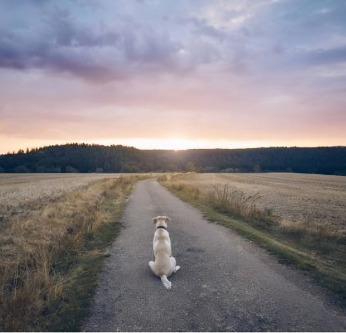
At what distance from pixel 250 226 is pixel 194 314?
9.64m

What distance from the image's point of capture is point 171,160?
178375 mm

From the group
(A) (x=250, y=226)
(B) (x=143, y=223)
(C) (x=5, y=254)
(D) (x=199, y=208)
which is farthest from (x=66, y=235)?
(D) (x=199, y=208)

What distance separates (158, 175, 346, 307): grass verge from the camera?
27.2ft

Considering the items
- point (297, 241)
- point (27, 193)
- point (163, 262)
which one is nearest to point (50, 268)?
point (163, 262)

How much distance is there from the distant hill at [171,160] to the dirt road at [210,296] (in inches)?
4996

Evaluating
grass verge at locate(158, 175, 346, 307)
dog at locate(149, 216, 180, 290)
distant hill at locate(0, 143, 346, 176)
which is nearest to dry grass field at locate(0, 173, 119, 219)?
dog at locate(149, 216, 180, 290)

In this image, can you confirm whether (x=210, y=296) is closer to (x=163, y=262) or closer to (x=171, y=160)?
(x=163, y=262)

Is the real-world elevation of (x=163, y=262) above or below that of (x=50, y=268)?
above

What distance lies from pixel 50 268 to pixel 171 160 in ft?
557

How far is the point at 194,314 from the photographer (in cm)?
603

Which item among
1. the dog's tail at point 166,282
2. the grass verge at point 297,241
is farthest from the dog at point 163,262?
the grass verge at point 297,241

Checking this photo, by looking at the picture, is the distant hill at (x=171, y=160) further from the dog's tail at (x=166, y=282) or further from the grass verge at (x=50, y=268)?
the dog's tail at (x=166, y=282)

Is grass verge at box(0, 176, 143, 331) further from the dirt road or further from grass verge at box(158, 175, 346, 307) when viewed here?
grass verge at box(158, 175, 346, 307)

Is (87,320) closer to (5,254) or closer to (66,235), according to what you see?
(5,254)
